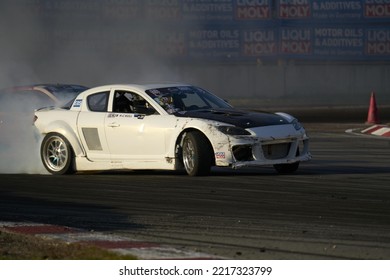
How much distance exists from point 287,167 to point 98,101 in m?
2.56

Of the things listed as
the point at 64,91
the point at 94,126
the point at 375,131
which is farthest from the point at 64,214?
the point at 375,131

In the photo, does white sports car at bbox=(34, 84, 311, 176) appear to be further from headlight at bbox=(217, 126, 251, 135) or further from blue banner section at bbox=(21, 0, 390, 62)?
blue banner section at bbox=(21, 0, 390, 62)

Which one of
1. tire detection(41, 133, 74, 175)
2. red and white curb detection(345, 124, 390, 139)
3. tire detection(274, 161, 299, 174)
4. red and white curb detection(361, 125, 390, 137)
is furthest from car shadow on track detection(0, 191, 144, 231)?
red and white curb detection(361, 125, 390, 137)

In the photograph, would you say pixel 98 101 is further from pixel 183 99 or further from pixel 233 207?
pixel 233 207

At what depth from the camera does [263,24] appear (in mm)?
34906

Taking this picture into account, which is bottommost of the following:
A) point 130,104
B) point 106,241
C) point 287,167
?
point 287,167

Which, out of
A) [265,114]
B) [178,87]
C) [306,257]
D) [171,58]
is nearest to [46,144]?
[178,87]

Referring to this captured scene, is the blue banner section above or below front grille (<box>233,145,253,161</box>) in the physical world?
above

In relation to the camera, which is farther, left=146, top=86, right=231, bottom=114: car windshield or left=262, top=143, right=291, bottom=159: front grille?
left=146, top=86, right=231, bottom=114: car windshield

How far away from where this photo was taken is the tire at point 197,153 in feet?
42.5

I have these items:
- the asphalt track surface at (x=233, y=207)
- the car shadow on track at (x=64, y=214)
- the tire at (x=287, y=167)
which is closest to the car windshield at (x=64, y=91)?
the asphalt track surface at (x=233, y=207)

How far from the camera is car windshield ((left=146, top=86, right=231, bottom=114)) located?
1362 centimetres

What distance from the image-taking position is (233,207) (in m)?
10.4

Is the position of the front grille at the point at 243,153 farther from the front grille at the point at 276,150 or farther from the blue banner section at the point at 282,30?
the blue banner section at the point at 282,30
